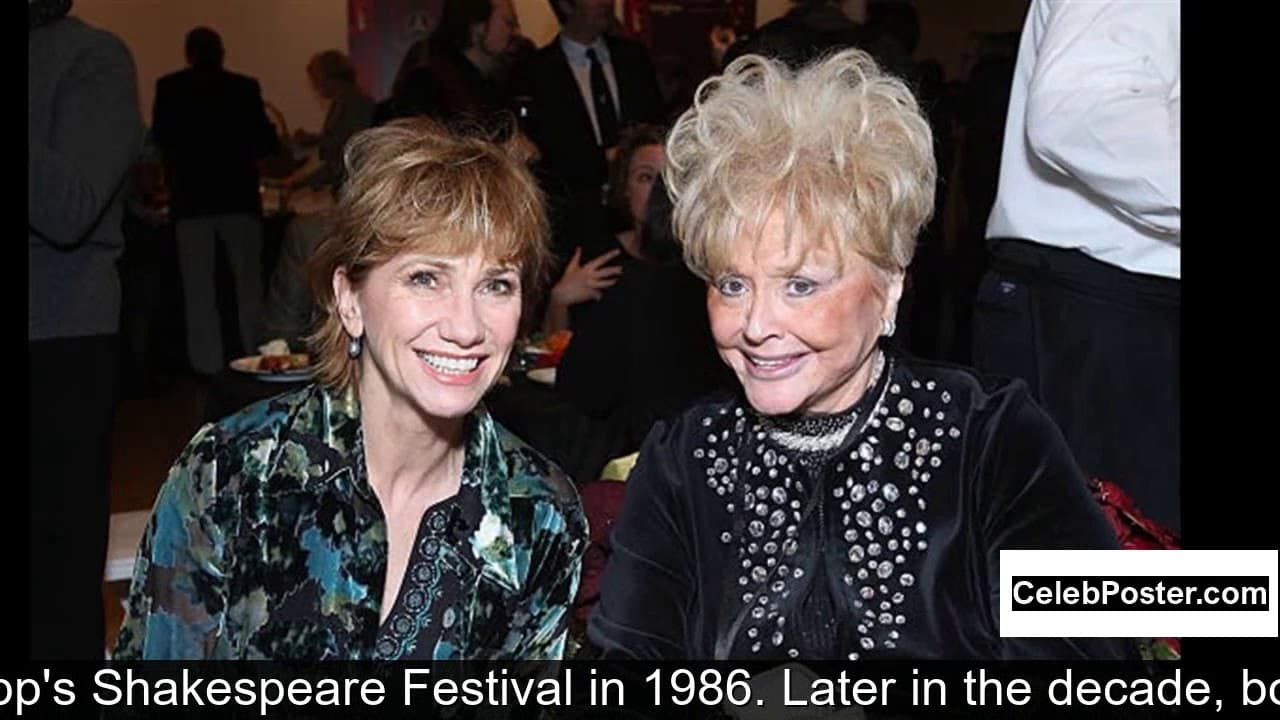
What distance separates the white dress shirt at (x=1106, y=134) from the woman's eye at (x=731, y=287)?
2.79 ft

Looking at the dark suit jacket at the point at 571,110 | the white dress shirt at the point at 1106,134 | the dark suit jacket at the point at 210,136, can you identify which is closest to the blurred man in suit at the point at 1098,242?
the white dress shirt at the point at 1106,134

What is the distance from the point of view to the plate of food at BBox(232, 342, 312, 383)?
374 cm

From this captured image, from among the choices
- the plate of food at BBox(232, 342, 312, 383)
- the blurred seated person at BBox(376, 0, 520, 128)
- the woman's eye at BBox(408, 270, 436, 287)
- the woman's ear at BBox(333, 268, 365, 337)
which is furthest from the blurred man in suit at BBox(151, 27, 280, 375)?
the woman's eye at BBox(408, 270, 436, 287)

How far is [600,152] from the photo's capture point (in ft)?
16.2

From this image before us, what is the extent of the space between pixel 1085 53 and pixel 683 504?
1.06 meters

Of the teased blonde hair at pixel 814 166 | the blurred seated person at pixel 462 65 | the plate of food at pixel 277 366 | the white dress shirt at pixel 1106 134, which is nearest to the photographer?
the teased blonde hair at pixel 814 166

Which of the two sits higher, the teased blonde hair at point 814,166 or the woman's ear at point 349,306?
the teased blonde hair at point 814,166

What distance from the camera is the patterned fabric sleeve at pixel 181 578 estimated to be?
191 cm

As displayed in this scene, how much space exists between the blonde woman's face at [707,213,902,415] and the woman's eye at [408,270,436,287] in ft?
Result: 1.13

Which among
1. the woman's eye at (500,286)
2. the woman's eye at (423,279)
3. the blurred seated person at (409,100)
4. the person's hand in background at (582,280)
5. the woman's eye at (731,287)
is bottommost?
the person's hand in background at (582,280)

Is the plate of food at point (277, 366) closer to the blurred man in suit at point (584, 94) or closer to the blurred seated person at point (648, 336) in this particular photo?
the blurred seated person at point (648, 336)

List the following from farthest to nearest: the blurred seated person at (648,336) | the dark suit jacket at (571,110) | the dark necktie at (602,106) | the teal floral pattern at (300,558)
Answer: the dark necktie at (602,106)
the dark suit jacket at (571,110)
the blurred seated person at (648,336)
the teal floral pattern at (300,558)

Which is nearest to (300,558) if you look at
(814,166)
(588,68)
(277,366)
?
(814,166)

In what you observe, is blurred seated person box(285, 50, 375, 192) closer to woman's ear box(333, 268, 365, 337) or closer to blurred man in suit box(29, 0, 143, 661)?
blurred man in suit box(29, 0, 143, 661)
